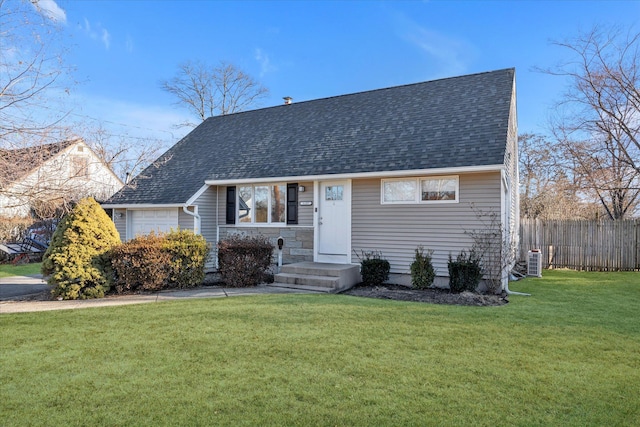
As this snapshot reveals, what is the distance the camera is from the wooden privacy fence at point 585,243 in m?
12.1

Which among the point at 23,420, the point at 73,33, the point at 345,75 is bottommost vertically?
the point at 23,420

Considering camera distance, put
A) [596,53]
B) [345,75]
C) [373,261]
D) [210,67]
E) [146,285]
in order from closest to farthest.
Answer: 1. [146,285]
2. [373,261]
3. [596,53]
4. [345,75]
5. [210,67]

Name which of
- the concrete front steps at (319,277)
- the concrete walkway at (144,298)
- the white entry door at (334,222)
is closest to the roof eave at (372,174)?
the white entry door at (334,222)

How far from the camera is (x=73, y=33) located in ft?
21.5

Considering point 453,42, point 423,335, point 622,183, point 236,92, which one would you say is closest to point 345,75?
point 453,42

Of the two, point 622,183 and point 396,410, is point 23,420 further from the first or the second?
point 622,183

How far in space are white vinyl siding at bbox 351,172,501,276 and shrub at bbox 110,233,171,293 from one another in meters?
4.56

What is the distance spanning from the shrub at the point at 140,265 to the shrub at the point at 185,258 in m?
0.13

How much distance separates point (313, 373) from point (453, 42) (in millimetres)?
14655

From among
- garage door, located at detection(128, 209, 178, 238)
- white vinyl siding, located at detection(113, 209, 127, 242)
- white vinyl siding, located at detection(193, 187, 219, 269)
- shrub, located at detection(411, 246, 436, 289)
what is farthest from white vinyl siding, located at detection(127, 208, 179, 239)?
shrub, located at detection(411, 246, 436, 289)

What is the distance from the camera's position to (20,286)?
29.8 ft

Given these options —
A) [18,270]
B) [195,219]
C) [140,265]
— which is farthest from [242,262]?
[18,270]

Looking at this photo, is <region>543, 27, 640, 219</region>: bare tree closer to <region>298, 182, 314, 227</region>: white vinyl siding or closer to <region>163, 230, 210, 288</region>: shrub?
<region>298, 182, 314, 227</region>: white vinyl siding

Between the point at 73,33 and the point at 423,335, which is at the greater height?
the point at 73,33
